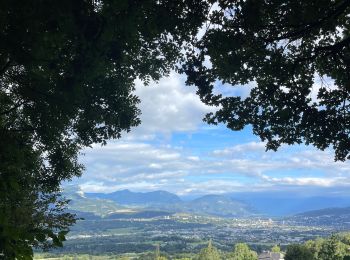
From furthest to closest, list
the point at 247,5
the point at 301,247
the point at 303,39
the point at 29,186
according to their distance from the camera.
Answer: the point at 301,247 < the point at 29,186 < the point at 303,39 < the point at 247,5

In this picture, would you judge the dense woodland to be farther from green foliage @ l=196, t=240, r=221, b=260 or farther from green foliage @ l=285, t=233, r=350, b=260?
green foliage @ l=196, t=240, r=221, b=260

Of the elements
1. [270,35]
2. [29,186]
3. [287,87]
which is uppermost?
[270,35]

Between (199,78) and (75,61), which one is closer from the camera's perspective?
(75,61)

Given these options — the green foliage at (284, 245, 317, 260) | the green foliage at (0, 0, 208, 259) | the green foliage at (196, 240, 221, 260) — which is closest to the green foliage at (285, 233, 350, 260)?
the green foliage at (284, 245, 317, 260)

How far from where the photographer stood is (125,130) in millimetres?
15773

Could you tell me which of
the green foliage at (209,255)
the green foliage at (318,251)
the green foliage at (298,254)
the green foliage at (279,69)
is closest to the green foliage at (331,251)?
the green foliage at (318,251)

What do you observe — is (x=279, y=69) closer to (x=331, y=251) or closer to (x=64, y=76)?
(x=64, y=76)

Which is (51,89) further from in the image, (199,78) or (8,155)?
(199,78)

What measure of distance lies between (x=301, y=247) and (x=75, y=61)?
61.0 meters

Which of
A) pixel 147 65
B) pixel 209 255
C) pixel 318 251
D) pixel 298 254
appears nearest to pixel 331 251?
pixel 318 251

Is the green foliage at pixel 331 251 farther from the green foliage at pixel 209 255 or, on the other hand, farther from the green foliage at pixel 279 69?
the green foliage at pixel 279 69

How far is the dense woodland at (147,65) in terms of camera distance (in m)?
10.3

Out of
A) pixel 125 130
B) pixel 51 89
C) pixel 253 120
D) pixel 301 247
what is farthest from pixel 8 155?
pixel 301 247

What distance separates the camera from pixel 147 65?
14.9 m
